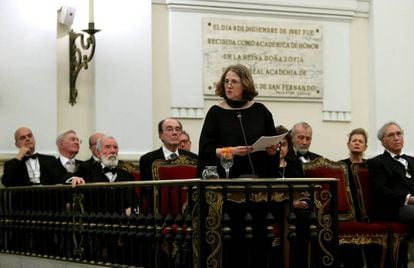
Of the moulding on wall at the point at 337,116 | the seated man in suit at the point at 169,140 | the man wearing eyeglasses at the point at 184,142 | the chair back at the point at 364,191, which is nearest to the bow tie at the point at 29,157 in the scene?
the seated man in suit at the point at 169,140

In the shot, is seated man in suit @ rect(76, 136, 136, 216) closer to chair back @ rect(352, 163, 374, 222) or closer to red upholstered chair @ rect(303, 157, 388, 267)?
red upholstered chair @ rect(303, 157, 388, 267)

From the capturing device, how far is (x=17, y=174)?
870 cm

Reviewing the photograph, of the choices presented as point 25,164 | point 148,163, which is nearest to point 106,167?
point 148,163

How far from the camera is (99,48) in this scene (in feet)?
32.7

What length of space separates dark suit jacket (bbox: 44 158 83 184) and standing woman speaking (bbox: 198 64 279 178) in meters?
2.35

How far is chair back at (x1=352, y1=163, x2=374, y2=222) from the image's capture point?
345 inches

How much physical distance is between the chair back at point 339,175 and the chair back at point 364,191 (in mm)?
133

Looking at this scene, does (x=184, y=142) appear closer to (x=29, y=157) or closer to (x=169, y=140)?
(x=169, y=140)

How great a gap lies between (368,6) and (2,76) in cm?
463

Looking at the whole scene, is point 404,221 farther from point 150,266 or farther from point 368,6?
point 368,6

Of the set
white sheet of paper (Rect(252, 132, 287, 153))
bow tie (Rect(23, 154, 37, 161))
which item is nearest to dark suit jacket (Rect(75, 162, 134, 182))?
bow tie (Rect(23, 154, 37, 161))

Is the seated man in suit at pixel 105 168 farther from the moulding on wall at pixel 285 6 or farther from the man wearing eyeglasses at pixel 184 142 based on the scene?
the moulding on wall at pixel 285 6

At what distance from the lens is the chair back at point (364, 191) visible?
877 centimetres

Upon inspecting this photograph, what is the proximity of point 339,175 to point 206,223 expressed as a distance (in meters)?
3.16
